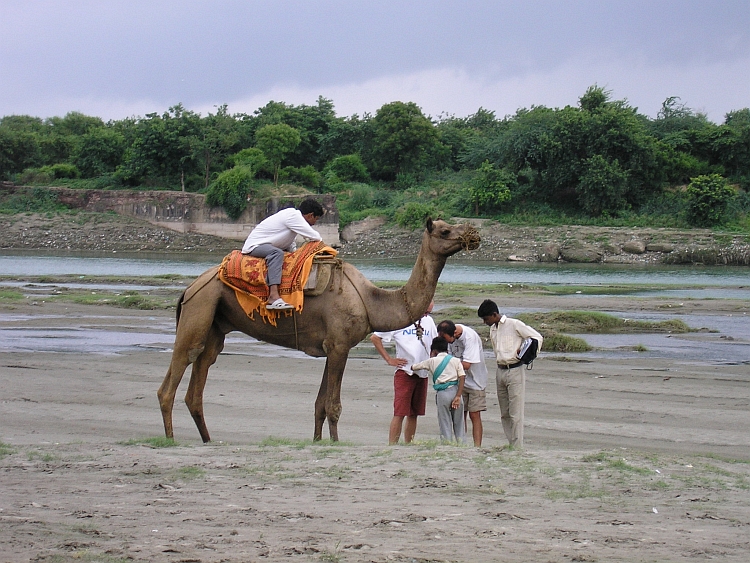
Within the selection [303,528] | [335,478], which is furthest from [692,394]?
[303,528]

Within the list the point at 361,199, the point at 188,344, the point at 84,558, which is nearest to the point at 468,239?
the point at 188,344

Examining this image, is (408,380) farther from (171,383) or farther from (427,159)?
(427,159)

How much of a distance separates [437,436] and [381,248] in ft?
205

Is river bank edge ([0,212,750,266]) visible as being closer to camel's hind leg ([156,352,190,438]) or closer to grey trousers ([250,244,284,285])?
grey trousers ([250,244,284,285])

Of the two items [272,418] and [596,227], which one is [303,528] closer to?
[272,418]

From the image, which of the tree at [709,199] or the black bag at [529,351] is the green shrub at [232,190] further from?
the black bag at [529,351]

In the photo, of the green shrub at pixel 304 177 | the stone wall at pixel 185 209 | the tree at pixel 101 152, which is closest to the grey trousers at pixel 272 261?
the stone wall at pixel 185 209

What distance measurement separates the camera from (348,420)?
12.7m

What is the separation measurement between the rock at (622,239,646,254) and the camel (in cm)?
5608

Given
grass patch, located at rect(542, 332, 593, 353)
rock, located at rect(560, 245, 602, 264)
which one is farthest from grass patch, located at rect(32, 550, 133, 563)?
rock, located at rect(560, 245, 602, 264)

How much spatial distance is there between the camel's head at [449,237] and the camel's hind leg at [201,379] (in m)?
2.75

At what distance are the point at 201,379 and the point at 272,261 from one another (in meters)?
1.68

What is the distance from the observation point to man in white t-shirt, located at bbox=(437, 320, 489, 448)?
430 inches

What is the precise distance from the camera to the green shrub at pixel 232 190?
79.2 meters
